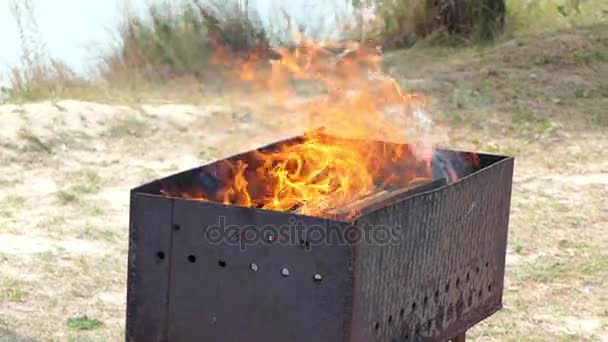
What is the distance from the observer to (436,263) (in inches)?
131

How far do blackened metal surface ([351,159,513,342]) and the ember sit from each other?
0.78ft

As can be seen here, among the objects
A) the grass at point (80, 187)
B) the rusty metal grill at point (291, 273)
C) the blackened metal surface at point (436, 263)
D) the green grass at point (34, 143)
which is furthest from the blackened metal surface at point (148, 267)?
the green grass at point (34, 143)

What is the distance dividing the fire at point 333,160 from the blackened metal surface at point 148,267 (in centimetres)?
22

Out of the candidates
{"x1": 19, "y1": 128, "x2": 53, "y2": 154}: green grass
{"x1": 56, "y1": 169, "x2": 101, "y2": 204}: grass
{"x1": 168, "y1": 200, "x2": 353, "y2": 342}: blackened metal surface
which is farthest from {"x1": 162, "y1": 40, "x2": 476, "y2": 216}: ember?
{"x1": 19, "y1": 128, "x2": 53, "y2": 154}: green grass

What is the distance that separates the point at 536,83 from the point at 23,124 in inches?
165

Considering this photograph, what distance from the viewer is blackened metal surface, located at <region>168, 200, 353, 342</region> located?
2906 mm

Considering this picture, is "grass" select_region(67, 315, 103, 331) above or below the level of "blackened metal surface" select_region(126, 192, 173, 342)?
below

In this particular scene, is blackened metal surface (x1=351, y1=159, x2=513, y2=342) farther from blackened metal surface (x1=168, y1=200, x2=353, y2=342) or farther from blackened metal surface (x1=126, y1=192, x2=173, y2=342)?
blackened metal surface (x1=126, y1=192, x2=173, y2=342)

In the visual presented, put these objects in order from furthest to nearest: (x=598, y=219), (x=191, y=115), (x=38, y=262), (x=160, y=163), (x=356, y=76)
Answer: (x=191, y=115) → (x=160, y=163) → (x=598, y=219) → (x=38, y=262) → (x=356, y=76)

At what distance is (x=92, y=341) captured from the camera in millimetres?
4559

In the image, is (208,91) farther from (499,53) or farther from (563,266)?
(563,266)

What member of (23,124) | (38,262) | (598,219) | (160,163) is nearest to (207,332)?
(38,262)

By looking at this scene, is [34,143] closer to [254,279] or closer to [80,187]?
[80,187]

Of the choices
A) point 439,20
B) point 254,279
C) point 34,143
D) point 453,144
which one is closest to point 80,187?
point 34,143
